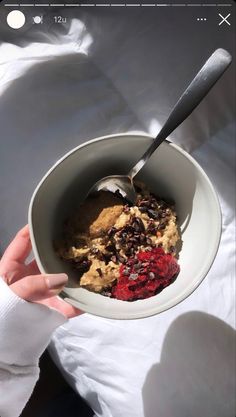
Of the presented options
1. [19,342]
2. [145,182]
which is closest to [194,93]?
[145,182]

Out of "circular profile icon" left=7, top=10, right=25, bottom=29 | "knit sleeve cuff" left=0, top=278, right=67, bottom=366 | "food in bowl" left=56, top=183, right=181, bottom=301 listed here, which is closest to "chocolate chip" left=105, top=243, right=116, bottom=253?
"food in bowl" left=56, top=183, right=181, bottom=301

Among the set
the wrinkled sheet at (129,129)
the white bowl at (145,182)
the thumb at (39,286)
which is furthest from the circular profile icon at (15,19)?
the thumb at (39,286)

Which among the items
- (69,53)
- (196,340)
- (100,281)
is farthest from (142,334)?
(69,53)

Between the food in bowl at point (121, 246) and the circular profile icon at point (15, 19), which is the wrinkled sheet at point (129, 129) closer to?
the circular profile icon at point (15, 19)

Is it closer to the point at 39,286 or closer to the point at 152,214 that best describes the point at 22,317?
the point at 39,286

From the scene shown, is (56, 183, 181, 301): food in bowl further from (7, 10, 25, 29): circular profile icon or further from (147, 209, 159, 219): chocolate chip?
(7, 10, 25, 29): circular profile icon
